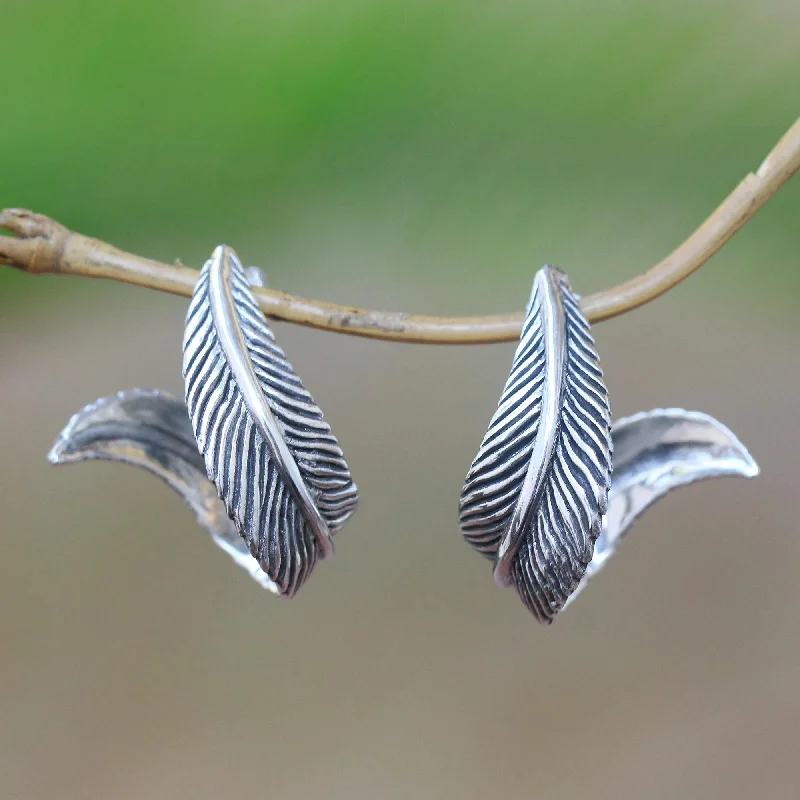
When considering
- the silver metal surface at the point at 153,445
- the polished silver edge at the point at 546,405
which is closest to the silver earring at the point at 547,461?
the polished silver edge at the point at 546,405

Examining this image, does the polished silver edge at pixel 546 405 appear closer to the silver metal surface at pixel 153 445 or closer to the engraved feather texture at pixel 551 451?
the engraved feather texture at pixel 551 451

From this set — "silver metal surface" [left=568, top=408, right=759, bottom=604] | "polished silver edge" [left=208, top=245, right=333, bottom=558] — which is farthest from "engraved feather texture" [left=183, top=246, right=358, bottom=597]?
"silver metal surface" [left=568, top=408, right=759, bottom=604]

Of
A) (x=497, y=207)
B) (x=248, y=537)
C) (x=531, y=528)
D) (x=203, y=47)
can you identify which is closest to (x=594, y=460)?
(x=531, y=528)

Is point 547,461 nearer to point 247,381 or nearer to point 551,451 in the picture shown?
point 551,451

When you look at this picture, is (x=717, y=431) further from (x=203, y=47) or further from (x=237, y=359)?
(x=203, y=47)

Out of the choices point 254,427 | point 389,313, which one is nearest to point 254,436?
point 254,427

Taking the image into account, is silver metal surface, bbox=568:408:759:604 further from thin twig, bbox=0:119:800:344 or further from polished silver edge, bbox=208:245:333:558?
polished silver edge, bbox=208:245:333:558
